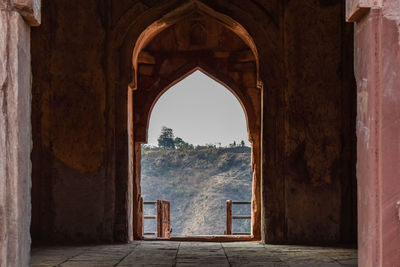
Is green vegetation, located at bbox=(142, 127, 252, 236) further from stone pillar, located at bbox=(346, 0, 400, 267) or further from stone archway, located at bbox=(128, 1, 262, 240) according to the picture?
stone pillar, located at bbox=(346, 0, 400, 267)

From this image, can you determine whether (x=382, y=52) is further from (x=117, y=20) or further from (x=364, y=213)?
(x=117, y=20)

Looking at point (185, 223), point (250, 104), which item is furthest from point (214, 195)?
point (250, 104)

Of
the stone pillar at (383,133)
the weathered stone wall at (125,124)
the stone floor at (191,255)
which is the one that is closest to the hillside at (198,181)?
the weathered stone wall at (125,124)

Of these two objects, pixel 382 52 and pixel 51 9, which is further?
pixel 51 9

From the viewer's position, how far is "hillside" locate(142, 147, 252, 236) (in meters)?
29.8

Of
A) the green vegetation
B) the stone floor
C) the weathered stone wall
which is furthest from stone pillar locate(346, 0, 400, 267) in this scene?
the green vegetation

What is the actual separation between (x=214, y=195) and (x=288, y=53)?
80.7 ft

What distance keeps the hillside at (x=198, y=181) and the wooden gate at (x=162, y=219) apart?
54.0 feet

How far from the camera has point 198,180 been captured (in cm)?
3059

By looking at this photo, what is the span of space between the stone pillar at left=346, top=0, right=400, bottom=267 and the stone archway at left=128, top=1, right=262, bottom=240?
21.9 feet

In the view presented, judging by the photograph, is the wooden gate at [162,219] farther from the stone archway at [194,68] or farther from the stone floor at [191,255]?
the stone floor at [191,255]

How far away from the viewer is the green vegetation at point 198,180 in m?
29.8

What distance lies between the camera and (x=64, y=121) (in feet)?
19.2

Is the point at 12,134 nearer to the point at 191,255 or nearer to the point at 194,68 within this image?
the point at 191,255
